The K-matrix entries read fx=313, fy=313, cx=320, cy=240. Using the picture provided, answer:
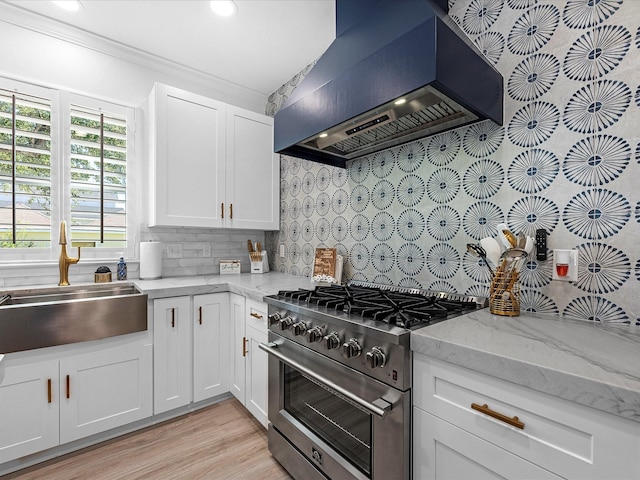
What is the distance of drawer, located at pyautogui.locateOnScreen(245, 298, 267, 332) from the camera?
182 cm

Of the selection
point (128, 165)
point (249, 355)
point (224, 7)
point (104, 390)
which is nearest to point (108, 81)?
point (128, 165)

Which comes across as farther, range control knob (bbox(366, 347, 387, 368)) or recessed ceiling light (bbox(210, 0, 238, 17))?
recessed ceiling light (bbox(210, 0, 238, 17))

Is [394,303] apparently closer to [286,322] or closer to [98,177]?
[286,322]

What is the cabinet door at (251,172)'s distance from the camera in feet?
8.61

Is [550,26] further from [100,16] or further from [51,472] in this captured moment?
[51,472]

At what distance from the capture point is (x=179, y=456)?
5.70ft

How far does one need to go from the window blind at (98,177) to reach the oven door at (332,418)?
1621 mm

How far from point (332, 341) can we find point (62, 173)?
2.24m

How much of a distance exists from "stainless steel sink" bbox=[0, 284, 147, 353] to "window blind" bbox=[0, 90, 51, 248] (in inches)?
16.9

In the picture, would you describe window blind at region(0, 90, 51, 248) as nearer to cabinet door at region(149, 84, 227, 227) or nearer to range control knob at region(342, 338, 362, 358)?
cabinet door at region(149, 84, 227, 227)

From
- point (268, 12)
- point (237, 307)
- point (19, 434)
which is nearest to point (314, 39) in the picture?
point (268, 12)

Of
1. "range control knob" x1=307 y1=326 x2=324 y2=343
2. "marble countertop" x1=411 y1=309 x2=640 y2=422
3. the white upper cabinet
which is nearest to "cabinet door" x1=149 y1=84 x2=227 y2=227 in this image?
the white upper cabinet

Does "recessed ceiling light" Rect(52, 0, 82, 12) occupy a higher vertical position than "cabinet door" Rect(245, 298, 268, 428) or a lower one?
higher

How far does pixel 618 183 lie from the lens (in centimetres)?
113
